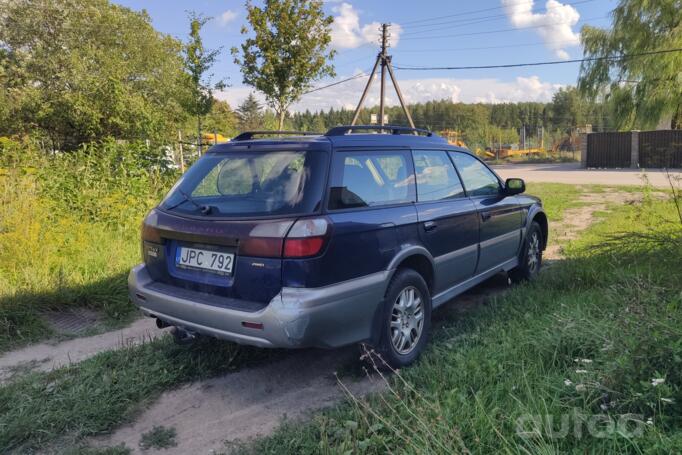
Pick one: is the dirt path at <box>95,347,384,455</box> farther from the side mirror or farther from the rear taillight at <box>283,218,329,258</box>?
the side mirror

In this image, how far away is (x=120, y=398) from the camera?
311cm

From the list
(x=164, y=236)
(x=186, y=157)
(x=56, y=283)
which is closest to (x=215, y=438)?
(x=164, y=236)

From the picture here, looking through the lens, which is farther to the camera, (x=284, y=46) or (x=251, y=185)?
(x=284, y=46)

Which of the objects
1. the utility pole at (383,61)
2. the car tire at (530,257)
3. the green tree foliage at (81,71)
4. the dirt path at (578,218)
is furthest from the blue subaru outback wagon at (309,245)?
the utility pole at (383,61)

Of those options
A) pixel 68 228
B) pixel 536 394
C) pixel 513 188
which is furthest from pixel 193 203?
pixel 68 228

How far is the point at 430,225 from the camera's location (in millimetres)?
3729

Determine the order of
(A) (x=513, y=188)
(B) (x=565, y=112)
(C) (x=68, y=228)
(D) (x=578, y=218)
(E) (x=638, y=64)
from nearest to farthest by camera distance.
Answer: (A) (x=513, y=188)
(C) (x=68, y=228)
(D) (x=578, y=218)
(E) (x=638, y=64)
(B) (x=565, y=112)

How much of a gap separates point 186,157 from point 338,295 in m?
9.55

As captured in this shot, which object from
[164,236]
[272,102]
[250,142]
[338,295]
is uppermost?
[272,102]

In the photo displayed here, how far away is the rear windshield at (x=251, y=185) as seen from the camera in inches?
118

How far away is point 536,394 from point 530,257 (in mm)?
3265

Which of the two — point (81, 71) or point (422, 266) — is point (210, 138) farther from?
point (422, 266)

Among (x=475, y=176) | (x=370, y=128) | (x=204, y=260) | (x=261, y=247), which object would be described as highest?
(x=370, y=128)

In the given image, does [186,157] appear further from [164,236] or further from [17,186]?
[164,236]
